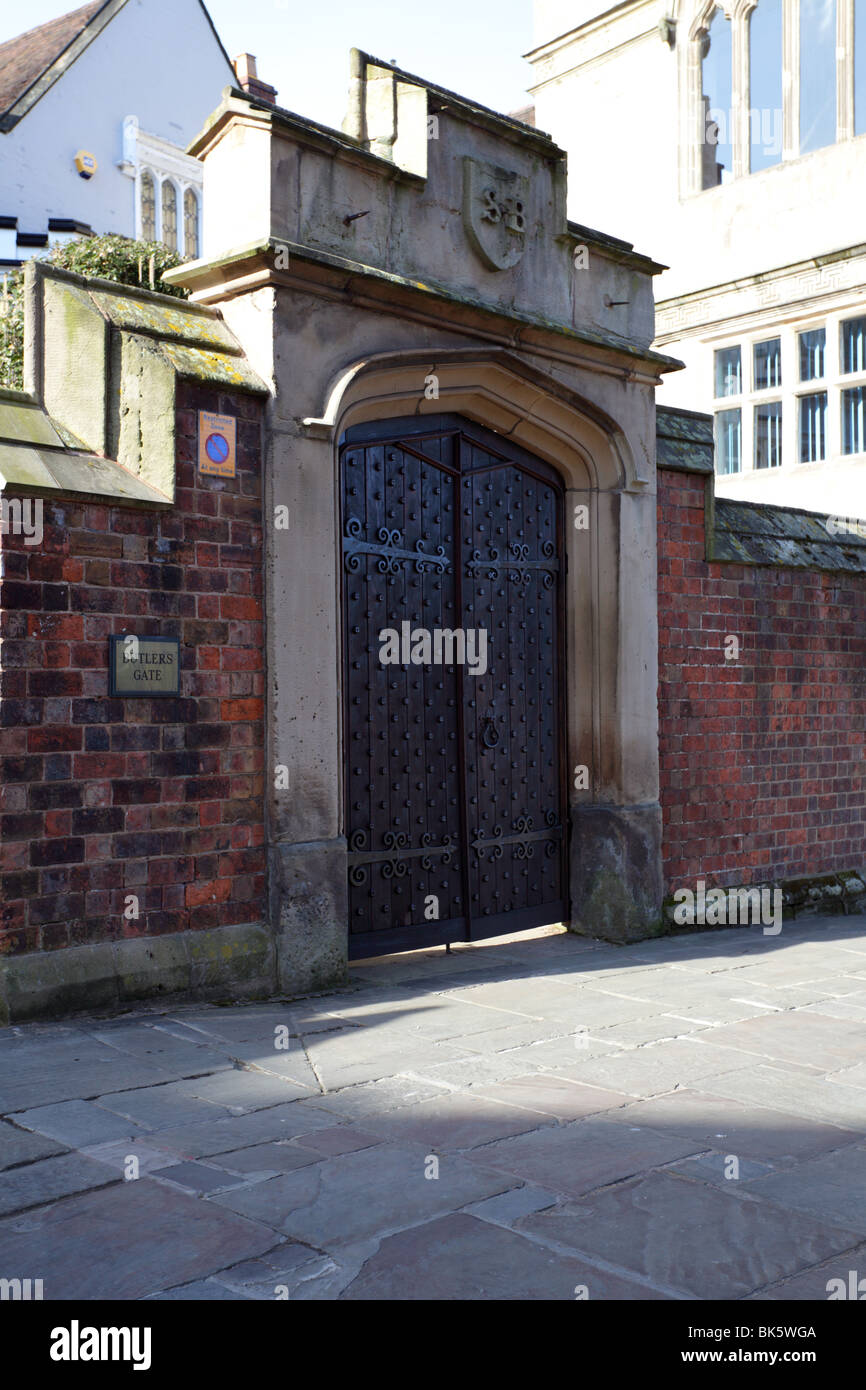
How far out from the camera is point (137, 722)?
17.5 feet

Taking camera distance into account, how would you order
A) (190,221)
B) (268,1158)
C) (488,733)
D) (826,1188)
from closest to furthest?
1. (826,1188)
2. (268,1158)
3. (488,733)
4. (190,221)

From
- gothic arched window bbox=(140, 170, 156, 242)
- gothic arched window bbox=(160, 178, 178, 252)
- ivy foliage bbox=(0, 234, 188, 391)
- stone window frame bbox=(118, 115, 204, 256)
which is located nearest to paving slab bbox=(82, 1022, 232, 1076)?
ivy foliage bbox=(0, 234, 188, 391)

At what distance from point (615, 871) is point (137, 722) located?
3461 millimetres

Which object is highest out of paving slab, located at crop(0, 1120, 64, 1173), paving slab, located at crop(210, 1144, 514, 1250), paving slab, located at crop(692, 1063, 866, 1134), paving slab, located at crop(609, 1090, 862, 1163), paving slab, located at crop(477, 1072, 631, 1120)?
paving slab, located at crop(0, 1120, 64, 1173)

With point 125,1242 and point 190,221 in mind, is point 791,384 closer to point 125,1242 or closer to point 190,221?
point 125,1242

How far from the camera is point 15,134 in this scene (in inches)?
736

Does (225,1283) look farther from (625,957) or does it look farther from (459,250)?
(459,250)

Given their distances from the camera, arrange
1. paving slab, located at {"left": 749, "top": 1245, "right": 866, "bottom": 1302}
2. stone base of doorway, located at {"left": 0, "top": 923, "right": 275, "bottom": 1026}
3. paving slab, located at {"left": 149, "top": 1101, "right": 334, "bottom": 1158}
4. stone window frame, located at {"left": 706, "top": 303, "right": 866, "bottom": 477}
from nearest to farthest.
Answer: paving slab, located at {"left": 749, "top": 1245, "right": 866, "bottom": 1302} < paving slab, located at {"left": 149, "top": 1101, "right": 334, "bottom": 1158} < stone base of doorway, located at {"left": 0, "top": 923, "right": 275, "bottom": 1026} < stone window frame, located at {"left": 706, "top": 303, "right": 866, "bottom": 477}

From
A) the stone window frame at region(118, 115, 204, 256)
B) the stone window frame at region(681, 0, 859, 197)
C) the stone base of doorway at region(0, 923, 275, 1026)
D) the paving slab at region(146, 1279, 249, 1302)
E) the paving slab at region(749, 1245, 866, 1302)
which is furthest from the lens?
the stone window frame at region(118, 115, 204, 256)

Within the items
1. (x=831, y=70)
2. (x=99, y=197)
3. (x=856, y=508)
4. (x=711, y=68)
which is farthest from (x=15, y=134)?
(x=856, y=508)

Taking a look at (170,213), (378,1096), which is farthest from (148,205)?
(378,1096)

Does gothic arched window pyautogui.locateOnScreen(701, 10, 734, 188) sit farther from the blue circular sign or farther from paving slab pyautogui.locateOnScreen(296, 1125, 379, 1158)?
paving slab pyautogui.locateOnScreen(296, 1125, 379, 1158)

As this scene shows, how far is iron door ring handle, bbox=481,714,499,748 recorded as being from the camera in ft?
23.6

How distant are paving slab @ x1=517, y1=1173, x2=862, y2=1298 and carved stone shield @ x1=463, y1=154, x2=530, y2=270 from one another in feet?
17.0
